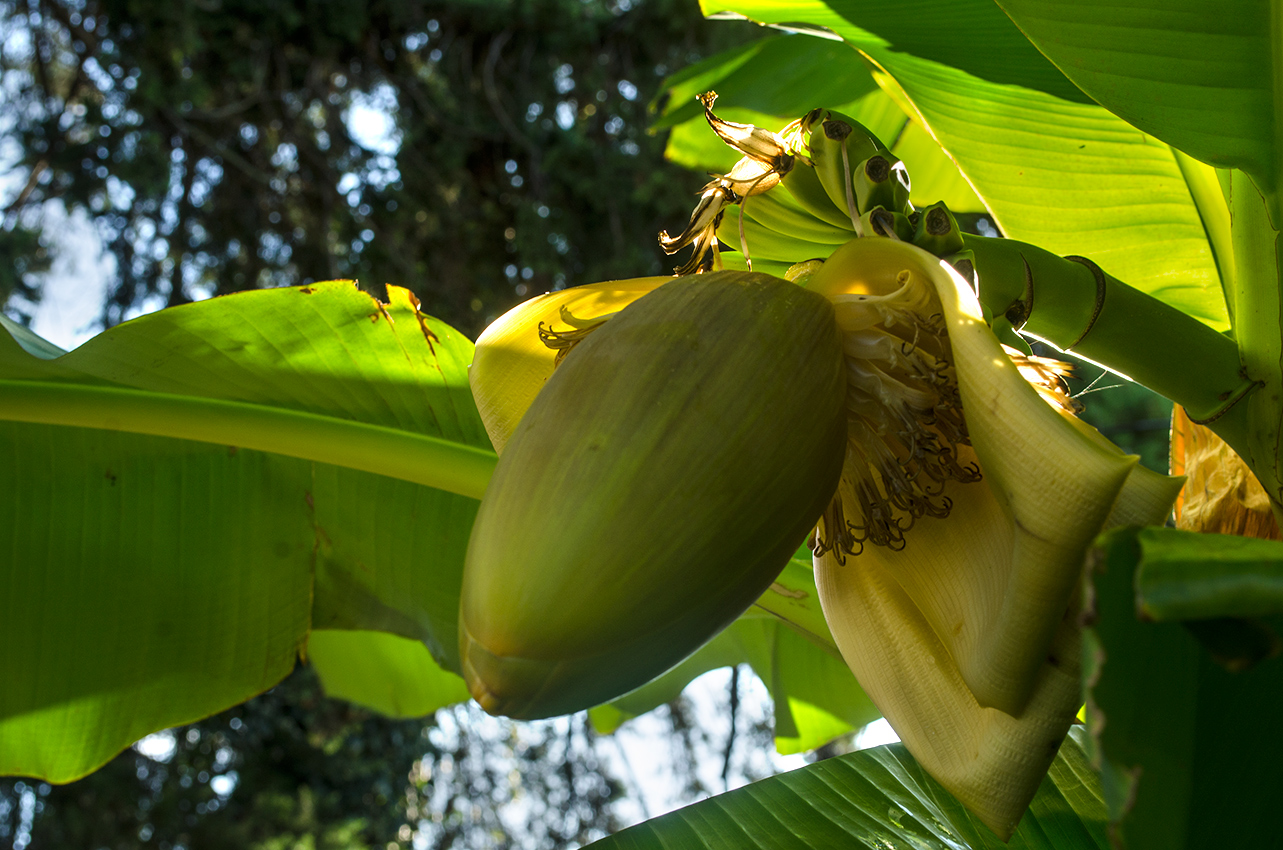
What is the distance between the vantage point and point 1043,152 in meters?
0.66

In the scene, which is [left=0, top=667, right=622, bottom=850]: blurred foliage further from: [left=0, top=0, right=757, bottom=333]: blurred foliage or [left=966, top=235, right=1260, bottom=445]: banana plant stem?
[left=966, top=235, right=1260, bottom=445]: banana plant stem

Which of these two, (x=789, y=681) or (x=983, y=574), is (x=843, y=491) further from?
(x=789, y=681)

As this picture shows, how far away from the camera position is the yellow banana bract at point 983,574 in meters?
0.29

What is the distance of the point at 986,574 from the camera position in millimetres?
367

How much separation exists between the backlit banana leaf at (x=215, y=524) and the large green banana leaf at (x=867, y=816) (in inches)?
13.3

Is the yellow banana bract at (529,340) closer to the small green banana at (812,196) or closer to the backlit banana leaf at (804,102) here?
the small green banana at (812,196)

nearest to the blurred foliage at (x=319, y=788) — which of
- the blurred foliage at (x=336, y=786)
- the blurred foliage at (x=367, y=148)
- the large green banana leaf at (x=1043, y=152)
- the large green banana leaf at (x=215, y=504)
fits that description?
the blurred foliage at (x=336, y=786)

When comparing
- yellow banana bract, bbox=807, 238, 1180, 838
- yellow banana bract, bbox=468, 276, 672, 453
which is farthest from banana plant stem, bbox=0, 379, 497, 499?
yellow banana bract, bbox=807, 238, 1180, 838

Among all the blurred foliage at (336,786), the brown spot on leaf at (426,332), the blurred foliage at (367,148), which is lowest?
the blurred foliage at (336,786)

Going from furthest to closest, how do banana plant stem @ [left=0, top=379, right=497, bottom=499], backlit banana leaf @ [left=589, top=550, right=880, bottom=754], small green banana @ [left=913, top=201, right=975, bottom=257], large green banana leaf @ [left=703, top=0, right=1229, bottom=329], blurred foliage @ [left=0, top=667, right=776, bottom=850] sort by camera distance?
blurred foliage @ [left=0, top=667, right=776, bottom=850] < backlit banana leaf @ [left=589, top=550, right=880, bottom=754] < banana plant stem @ [left=0, top=379, right=497, bottom=499] < large green banana leaf @ [left=703, top=0, right=1229, bottom=329] < small green banana @ [left=913, top=201, right=975, bottom=257]

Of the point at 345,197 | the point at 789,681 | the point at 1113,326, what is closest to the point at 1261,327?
the point at 1113,326

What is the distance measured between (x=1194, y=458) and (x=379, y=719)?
2589 mm

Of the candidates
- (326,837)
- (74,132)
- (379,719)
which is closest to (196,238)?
(74,132)

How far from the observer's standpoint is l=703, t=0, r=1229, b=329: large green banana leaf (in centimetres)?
63
